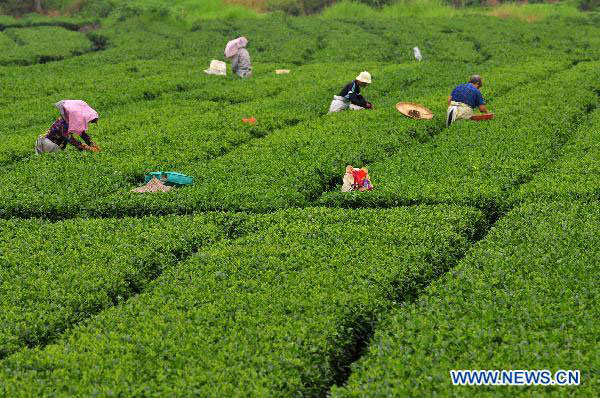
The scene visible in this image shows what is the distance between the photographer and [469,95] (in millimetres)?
21969

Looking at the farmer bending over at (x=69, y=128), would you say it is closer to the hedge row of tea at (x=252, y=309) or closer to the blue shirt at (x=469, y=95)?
the hedge row of tea at (x=252, y=309)

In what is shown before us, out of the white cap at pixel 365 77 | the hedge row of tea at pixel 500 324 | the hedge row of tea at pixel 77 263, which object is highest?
the hedge row of tea at pixel 500 324

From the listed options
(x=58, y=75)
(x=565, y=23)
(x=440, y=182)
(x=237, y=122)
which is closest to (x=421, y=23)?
(x=565, y=23)

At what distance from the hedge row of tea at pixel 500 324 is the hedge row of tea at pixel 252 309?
576mm

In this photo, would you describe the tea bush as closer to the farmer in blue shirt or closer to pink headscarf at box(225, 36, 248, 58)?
pink headscarf at box(225, 36, 248, 58)

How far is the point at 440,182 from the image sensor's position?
16.2 meters

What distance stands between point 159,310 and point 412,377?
13.9ft

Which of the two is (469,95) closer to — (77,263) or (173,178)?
(173,178)

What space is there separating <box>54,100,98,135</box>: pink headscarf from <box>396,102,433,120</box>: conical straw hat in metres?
10.5

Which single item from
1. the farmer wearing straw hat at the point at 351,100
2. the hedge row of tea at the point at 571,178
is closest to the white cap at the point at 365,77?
the farmer wearing straw hat at the point at 351,100

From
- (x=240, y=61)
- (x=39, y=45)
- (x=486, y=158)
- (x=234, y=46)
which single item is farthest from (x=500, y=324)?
(x=39, y=45)

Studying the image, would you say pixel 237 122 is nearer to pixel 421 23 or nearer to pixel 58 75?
pixel 58 75

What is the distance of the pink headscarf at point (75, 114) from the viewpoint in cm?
1783

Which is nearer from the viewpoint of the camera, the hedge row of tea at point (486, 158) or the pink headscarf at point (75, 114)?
the hedge row of tea at point (486, 158)
